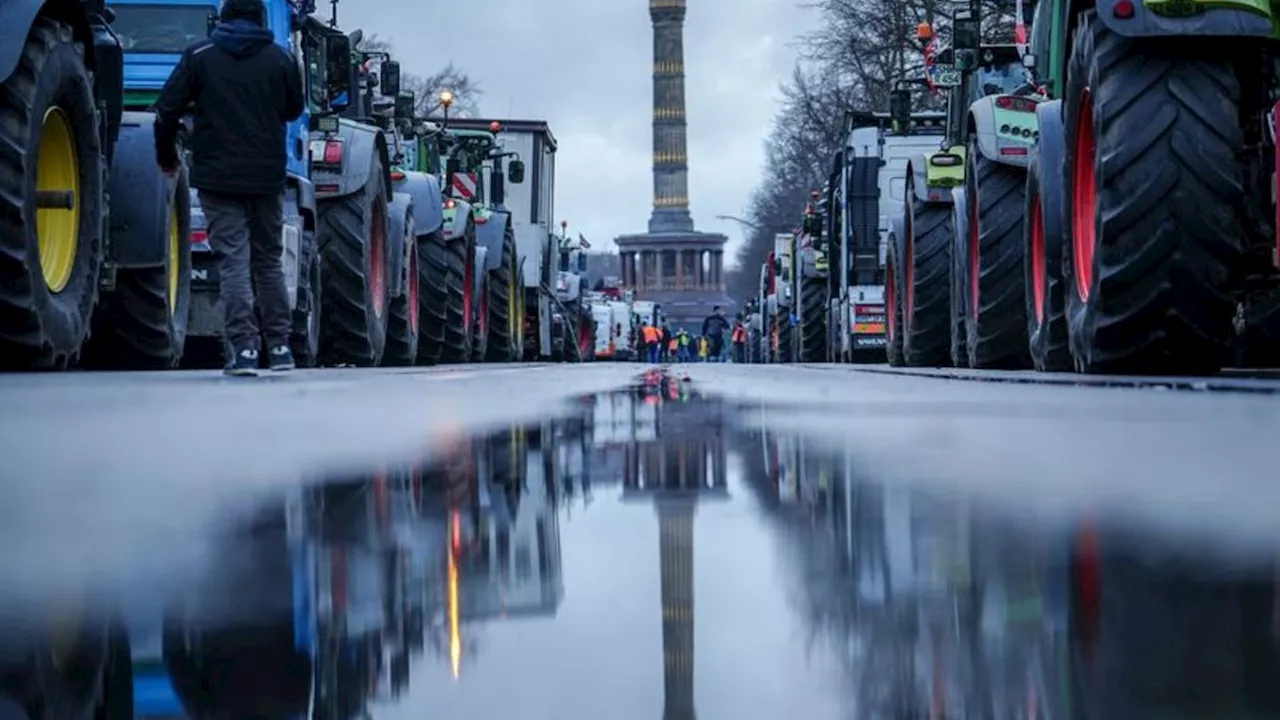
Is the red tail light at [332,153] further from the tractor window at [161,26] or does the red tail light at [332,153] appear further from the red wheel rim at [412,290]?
the red wheel rim at [412,290]

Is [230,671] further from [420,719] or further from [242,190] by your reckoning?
[242,190]

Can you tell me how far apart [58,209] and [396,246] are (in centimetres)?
753

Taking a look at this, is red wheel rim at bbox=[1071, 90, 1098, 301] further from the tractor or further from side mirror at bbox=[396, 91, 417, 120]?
side mirror at bbox=[396, 91, 417, 120]

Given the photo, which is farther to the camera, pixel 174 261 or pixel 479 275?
pixel 479 275

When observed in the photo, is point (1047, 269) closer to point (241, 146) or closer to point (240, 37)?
point (241, 146)

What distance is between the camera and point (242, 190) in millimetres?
8953

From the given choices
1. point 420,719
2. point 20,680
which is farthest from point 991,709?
point 20,680

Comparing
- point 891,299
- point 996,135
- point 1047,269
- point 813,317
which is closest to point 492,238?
point 891,299

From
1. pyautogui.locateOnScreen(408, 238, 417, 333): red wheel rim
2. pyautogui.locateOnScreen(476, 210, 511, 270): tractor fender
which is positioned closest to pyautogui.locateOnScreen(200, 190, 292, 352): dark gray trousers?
pyautogui.locateOnScreen(408, 238, 417, 333): red wheel rim

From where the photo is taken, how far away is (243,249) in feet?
29.8

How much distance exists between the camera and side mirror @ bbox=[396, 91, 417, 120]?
20.9 metres

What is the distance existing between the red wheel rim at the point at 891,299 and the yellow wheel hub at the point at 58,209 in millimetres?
9255

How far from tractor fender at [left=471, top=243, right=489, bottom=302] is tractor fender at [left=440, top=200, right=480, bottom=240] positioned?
1.12m

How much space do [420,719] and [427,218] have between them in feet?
54.8
